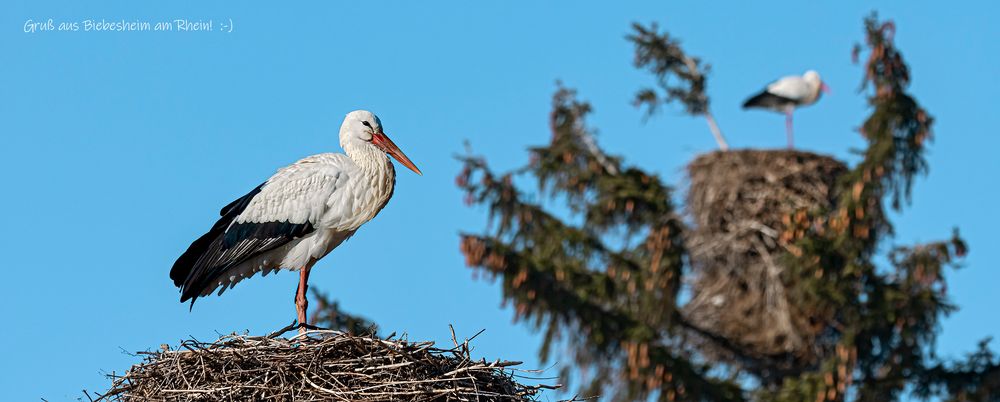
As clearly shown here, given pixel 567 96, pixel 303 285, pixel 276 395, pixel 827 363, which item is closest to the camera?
pixel 276 395

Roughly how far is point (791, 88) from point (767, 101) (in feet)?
1.23

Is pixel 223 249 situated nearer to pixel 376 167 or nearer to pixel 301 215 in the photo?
pixel 301 215

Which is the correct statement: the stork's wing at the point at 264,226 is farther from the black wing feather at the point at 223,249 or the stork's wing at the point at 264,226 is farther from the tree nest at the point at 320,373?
the tree nest at the point at 320,373

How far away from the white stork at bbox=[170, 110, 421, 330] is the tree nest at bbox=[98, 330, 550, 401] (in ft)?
5.60

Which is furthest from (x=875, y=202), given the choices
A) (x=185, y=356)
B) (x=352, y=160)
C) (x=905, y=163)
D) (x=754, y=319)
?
(x=185, y=356)

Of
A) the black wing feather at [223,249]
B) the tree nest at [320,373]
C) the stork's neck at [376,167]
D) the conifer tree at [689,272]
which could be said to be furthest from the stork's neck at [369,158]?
the conifer tree at [689,272]

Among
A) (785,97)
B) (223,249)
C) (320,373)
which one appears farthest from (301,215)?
(785,97)

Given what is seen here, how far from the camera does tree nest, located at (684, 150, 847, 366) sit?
2294cm

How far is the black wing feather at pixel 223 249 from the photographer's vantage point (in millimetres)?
10523

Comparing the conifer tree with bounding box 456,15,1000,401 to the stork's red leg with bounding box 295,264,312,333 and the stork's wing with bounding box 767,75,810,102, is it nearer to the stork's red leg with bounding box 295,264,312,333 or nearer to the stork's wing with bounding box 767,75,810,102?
the stork's wing with bounding box 767,75,810,102

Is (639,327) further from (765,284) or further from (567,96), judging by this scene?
(567,96)

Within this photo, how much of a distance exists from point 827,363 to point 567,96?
5.78 m

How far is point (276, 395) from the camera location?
27.9 ft

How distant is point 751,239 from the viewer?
2372 centimetres
